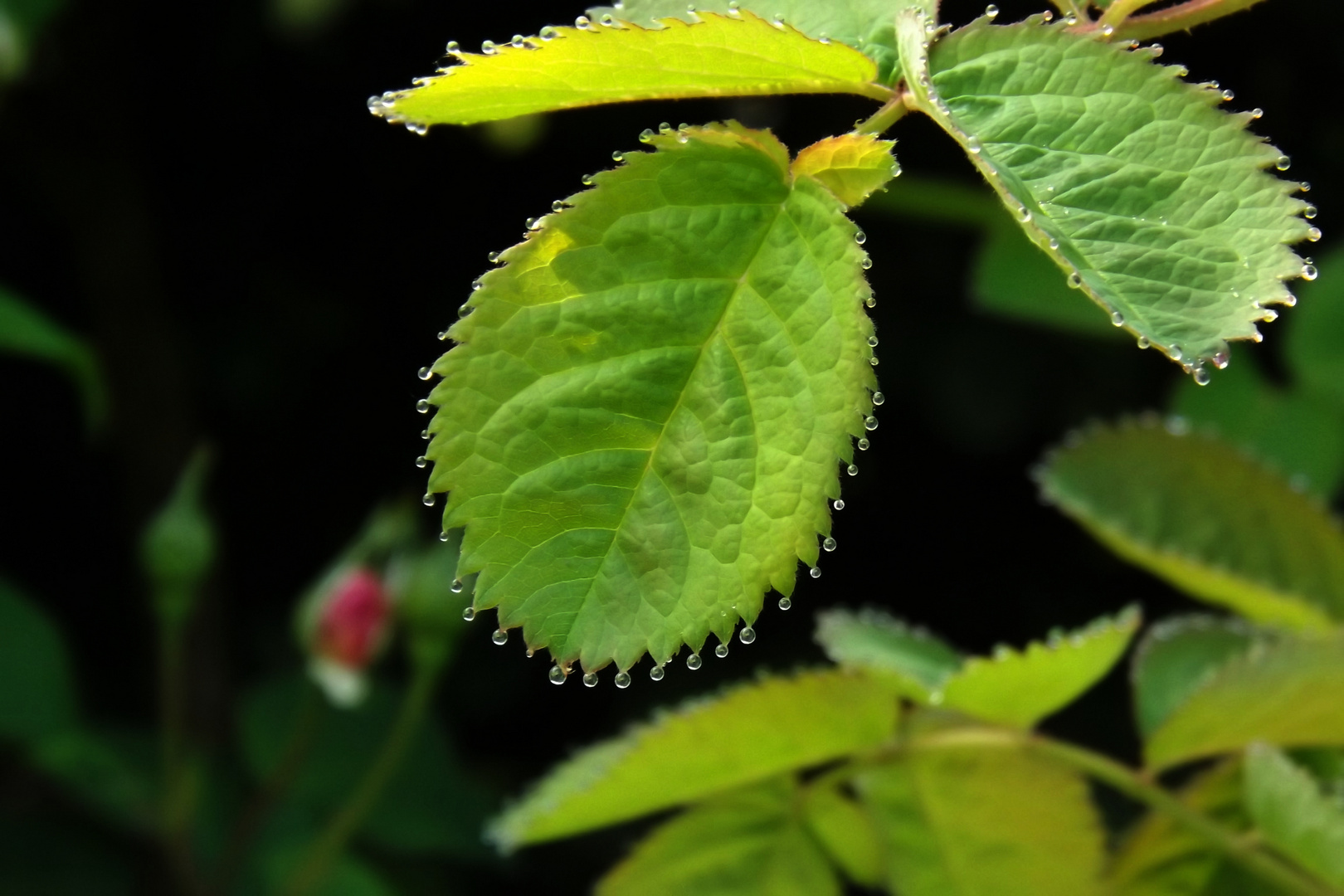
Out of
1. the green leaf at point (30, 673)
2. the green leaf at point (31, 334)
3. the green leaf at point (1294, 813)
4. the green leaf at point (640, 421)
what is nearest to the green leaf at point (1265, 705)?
the green leaf at point (1294, 813)

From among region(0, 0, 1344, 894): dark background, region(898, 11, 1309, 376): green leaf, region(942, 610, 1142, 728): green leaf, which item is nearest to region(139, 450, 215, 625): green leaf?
region(0, 0, 1344, 894): dark background

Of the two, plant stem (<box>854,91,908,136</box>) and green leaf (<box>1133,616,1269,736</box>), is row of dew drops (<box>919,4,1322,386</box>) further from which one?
green leaf (<box>1133,616,1269,736</box>)

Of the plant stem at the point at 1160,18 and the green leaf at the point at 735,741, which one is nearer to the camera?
the plant stem at the point at 1160,18

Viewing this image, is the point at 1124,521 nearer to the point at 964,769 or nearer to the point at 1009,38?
the point at 964,769

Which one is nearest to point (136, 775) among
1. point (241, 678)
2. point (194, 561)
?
point (194, 561)

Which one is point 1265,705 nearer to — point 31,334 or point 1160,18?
point 1160,18

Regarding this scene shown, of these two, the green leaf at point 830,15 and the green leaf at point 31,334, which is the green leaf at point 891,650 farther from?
the green leaf at point 31,334

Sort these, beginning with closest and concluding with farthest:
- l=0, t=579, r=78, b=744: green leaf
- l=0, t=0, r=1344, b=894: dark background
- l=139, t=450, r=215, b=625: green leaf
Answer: l=139, t=450, r=215, b=625: green leaf, l=0, t=579, r=78, b=744: green leaf, l=0, t=0, r=1344, b=894: dark background

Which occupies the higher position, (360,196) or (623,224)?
(360,196)
